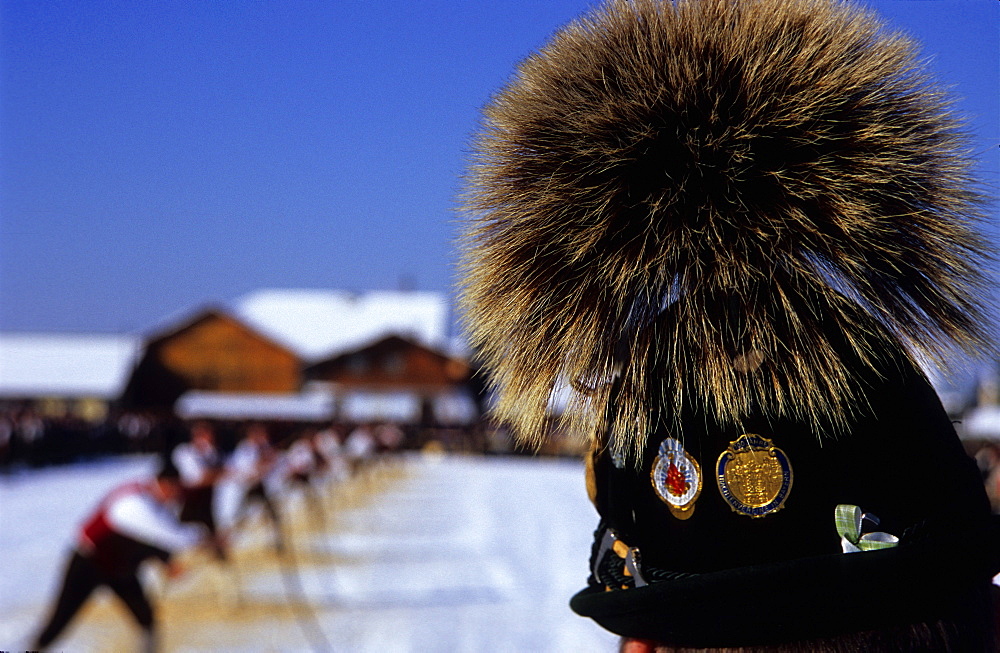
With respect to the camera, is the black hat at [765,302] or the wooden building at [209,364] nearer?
the black hat at [765,302]

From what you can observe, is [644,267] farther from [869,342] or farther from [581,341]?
[869,342]

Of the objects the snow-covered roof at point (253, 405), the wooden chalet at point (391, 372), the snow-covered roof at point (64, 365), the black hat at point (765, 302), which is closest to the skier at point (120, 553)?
the black hat at point (765, 302)

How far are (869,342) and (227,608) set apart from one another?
824cm

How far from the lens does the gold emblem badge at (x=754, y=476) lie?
4.42 feet

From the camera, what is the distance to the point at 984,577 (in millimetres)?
1322

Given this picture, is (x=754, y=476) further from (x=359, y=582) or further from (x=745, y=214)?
(x=359, y=582)

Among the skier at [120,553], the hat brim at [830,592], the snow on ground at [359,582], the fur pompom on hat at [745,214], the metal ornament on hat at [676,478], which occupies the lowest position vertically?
the snow on ground at [359,582]

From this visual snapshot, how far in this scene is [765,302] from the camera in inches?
53.5

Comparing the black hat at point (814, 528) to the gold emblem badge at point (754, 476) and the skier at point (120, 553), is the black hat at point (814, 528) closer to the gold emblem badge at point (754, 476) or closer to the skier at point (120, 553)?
the gold emblem badge at point (754, 476)

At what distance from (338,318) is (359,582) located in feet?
127

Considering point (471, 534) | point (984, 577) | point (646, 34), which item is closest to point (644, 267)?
point (646, 34)

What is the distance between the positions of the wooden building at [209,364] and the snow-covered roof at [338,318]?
80cm

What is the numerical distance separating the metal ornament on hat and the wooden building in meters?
43.6

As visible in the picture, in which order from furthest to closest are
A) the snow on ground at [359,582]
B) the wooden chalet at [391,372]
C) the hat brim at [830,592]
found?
1. the wooden chalet at [391,372]
2. the snow on ground at [359,582]
3. the hat brim at [830,592]
